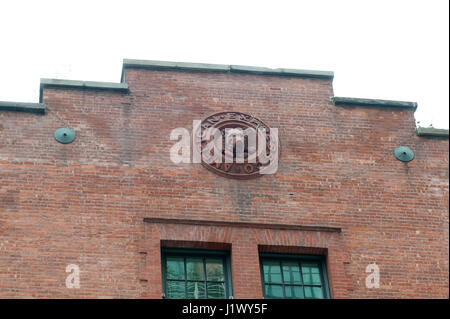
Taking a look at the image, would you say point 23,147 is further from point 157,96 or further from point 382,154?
point 382,154

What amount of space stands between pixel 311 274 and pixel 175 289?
2.42 meters

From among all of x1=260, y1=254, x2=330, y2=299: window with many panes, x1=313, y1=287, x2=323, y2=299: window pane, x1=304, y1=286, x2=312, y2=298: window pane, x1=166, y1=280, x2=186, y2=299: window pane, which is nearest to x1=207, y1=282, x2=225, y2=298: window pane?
x1=166, y1=280, x2=186, y2=299: window pane

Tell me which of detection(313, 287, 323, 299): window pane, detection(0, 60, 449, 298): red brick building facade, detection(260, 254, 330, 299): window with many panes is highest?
detection(0, 60, 449, 298): red brick building facade

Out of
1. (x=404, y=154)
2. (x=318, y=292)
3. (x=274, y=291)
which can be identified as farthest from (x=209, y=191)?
(x=404, y=154)

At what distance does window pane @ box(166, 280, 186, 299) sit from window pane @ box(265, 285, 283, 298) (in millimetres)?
1435

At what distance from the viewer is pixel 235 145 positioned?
17.5 m

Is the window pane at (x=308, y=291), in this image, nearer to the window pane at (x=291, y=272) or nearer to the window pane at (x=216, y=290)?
the window pane at (x=291, y=272)

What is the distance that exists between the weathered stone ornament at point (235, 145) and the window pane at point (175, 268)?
179 cm

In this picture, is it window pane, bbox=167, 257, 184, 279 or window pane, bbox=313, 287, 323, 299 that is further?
window pane, bbox=313, 287, 323, 299

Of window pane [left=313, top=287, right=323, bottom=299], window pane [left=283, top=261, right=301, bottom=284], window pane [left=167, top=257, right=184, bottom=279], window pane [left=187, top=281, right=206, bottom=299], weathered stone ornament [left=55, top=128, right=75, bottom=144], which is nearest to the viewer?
A: window pane [left=187, top=281, right=206, bottom=299]

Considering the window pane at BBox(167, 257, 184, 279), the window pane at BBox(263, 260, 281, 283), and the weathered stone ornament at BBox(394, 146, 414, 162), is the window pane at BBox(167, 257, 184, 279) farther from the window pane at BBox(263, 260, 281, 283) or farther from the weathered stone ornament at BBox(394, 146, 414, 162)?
the weathered stone ornament at BBox(394, 146, 414, 162)

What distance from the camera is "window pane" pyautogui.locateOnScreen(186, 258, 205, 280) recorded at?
16.4 metres

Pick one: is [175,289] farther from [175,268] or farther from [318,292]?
[318,292]

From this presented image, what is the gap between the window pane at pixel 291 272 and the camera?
16656mm
